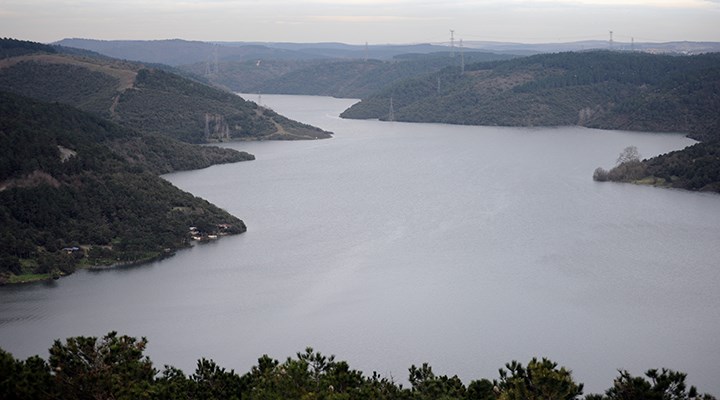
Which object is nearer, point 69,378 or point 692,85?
point 69,378

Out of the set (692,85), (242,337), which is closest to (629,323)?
(242,337)

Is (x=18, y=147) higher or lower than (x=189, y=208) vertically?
higher

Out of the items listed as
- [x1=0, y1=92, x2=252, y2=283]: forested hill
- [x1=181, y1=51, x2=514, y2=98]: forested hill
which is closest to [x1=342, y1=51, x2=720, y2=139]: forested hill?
[x1=181, y1=51, x2=514, y2=98]: forested hill

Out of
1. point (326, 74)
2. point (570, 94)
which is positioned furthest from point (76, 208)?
point (326, 74)

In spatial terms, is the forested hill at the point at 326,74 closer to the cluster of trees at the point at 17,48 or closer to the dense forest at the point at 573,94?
the dense forest at the point at 573,94

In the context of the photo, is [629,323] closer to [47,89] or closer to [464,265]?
[464,265]

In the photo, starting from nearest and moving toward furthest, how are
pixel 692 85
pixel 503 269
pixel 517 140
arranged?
pixel 503 269 → pixel 517 140 → pixel 692 85

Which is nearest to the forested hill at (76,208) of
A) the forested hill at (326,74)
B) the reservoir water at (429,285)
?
the reservoir water at (429,285)
